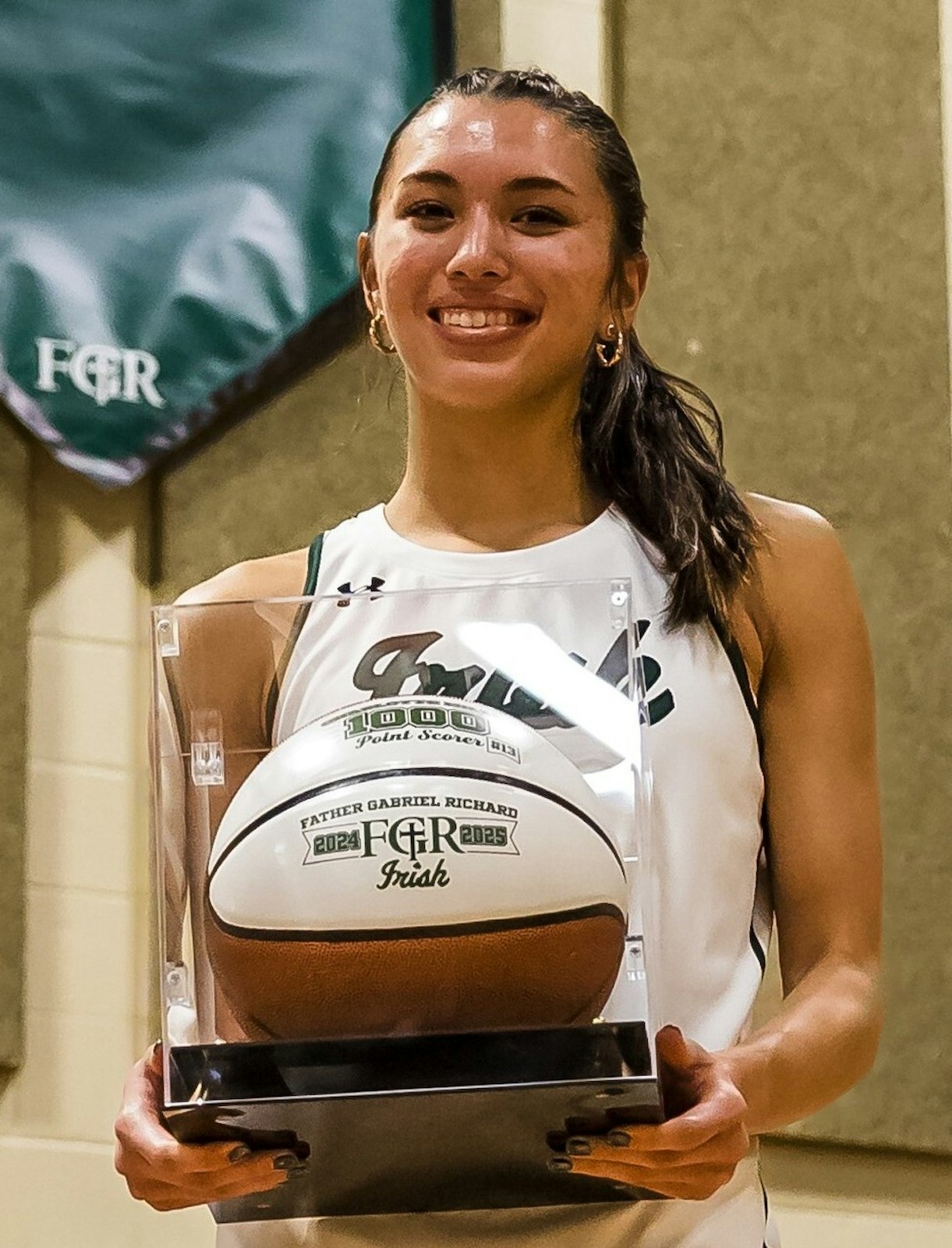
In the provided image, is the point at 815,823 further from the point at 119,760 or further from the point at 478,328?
the point at 119,760

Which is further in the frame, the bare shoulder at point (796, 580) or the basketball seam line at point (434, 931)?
the bare shoulder at point (796, 580)

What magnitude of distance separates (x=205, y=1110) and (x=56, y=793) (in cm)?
151

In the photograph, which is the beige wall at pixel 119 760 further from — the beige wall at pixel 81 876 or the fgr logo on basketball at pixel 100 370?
the fgr logo on basketball at pixel 100 370

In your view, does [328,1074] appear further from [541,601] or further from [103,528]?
[103,528]

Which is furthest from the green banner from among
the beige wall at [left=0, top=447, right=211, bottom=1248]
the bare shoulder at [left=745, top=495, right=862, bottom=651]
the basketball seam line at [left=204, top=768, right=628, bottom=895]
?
the basketball seam line at [left=204, top=768, right=628, bottom=895]

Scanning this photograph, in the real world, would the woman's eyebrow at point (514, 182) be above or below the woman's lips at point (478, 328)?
above

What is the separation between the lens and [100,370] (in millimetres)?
2912

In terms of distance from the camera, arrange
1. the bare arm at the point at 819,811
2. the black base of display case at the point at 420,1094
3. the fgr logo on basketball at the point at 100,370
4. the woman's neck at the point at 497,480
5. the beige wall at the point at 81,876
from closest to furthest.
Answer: the black base of display case at the point at 420,1094 < the bare arm at the point at 819,811 < the woman's neck at the point at 497,480 < the beige wall at the point at 81,876 < the fgr logo on basketball at the point at 100,370

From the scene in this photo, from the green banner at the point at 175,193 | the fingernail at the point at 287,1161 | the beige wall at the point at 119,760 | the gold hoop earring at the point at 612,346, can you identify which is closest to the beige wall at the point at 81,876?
the beige wall at the point at 119,760

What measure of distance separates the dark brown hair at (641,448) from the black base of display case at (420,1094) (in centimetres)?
46

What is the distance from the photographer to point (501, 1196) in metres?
1.49

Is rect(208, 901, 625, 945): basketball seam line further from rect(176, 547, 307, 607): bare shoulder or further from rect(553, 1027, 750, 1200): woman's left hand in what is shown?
rect(176, 547, 307, 607): bare shoulder

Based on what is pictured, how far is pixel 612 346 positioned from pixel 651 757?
1.21 feet

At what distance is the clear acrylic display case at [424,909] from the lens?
1.33m
